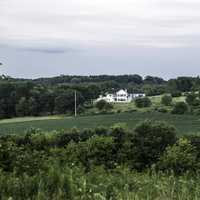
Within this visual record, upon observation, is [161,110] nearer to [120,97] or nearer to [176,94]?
[176,94]

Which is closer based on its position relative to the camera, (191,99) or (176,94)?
(191,99)

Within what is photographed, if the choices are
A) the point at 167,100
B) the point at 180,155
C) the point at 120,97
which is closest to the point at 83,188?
the point at 180,155

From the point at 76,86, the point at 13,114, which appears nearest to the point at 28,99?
the point at 13,114

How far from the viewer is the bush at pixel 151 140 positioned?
32.2m

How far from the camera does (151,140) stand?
33.6 meters

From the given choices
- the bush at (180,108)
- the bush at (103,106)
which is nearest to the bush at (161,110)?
the bush at (180,108)

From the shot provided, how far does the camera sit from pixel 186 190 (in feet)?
15.7

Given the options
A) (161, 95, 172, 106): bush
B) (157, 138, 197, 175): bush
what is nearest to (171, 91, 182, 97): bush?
(161, 95, 172, 106): bush

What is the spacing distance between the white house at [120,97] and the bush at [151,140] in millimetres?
56417

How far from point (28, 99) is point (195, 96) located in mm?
27278

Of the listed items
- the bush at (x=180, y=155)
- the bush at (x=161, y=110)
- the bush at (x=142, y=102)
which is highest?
the bush at (x=142, y=102)

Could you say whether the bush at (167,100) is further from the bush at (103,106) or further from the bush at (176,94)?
the bush at (103,106)

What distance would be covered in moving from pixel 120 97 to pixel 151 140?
6880 centimetres

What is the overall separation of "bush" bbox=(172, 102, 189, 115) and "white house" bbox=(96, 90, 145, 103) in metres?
19.6
